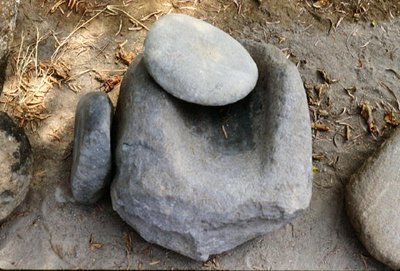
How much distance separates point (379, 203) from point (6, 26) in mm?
1867

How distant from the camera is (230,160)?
242 centimetres

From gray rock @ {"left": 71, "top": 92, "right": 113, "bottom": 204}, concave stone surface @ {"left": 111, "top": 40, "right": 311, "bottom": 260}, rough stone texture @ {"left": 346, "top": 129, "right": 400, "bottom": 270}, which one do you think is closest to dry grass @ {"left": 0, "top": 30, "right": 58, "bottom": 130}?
gray rock @ {"left": 71, "top": 92, "right": 113, "bottom": 204}

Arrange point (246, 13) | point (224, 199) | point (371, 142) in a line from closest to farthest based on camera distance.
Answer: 1. point (224, 199)
2. point (371, 142)
3. point (246, 13)

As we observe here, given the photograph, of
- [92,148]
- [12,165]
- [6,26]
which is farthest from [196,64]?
[6,26]

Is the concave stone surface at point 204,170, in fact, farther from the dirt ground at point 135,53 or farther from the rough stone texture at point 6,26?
the rough stone texture at point 6,26

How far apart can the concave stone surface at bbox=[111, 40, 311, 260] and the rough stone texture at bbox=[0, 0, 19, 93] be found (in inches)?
27.0

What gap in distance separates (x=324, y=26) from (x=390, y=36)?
36cm

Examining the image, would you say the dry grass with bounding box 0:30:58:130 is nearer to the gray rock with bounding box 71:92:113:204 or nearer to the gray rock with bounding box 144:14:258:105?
the gray rock with bounding box 71:92:113:204

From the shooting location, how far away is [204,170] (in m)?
2.34

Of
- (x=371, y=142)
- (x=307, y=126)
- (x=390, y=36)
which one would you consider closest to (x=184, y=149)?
(x=307, y=126)

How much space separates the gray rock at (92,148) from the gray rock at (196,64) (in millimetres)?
257

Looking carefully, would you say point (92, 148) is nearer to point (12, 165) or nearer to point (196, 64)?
point (12, 165)

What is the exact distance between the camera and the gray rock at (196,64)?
2.33 metres

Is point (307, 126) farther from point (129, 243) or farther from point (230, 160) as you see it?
point (129, 243)
